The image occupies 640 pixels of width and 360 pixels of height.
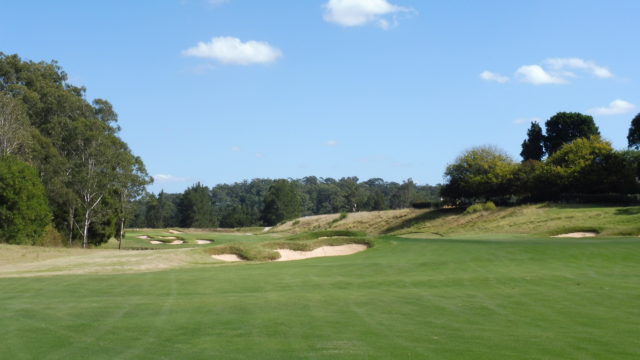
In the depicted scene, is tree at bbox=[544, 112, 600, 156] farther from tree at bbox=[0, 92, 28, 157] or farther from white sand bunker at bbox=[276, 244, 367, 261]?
tree at bbox=[0, 92, 28, 157]

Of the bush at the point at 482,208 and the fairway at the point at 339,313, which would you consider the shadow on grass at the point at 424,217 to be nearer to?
the bush at the point at 482,208

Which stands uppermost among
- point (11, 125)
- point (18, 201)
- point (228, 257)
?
point (11, 125)

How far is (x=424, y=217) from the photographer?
83500mm

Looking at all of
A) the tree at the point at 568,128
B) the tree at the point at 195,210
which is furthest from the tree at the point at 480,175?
the tree at the point at 195,210

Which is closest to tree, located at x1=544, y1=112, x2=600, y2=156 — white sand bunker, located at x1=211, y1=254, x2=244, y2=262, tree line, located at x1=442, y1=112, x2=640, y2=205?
tree line, located at x1=442, y1=112, x2=640, y2=205

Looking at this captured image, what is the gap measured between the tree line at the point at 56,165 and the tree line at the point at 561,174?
149 ft

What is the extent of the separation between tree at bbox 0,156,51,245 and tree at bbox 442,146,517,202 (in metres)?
56.2

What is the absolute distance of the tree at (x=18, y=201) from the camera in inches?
1761

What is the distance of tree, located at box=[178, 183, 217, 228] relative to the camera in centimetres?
14875

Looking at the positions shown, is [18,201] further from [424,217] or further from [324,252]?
[424,217]

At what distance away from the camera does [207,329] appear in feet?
37.6

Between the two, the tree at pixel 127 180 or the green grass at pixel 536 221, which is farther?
the tree at pixel 127 180

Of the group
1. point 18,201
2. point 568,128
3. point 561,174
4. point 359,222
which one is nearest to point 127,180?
point 18,201

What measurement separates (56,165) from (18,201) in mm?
8073
